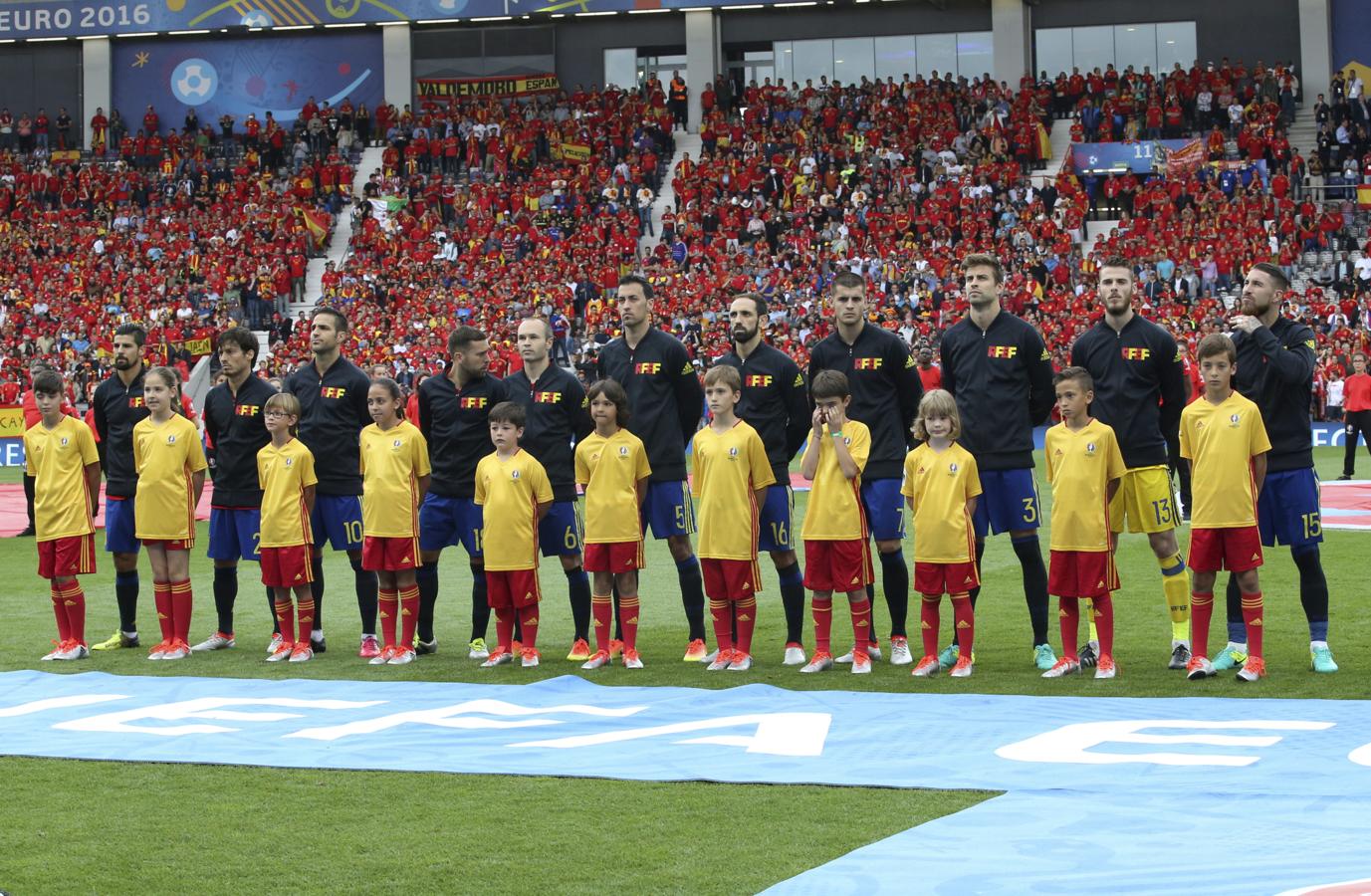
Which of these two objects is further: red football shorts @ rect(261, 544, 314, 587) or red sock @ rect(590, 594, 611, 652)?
red football shorts @ rect(261, 544, 314, 587)

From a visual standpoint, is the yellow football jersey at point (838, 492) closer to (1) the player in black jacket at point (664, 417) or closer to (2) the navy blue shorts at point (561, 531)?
(1) the player in black jacket at point (664, 417)

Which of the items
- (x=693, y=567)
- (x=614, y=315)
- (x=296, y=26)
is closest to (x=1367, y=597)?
(x=693, y=567)

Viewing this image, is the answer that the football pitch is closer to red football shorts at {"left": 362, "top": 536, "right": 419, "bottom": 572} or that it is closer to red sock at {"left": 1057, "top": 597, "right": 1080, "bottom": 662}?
red sock at {"left": 1057, "top": 597, "right": 1080, "bottom": 662}

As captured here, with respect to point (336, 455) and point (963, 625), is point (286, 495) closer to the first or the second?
point (336, 455)

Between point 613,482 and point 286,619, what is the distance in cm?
209

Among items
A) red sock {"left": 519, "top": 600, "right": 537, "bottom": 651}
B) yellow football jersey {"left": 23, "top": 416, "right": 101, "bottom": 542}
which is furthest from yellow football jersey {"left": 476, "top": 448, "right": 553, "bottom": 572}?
yellow football jersey {"left": 23, "top": 416, "right": 101, "bottom": 542}

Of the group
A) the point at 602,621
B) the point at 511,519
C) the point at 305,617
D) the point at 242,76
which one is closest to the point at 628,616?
the point at 602,621

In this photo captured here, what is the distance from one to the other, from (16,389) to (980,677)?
28.0 meters

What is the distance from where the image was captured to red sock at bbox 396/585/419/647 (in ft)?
29.7

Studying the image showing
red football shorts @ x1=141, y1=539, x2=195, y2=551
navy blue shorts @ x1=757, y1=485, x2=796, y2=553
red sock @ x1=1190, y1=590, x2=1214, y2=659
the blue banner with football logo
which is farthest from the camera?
the blue banner with football logo

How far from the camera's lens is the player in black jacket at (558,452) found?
29.3 feet

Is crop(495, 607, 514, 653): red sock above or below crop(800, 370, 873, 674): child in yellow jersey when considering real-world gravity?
below

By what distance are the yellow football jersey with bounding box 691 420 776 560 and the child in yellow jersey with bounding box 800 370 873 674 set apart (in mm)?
267

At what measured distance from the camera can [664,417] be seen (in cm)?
883
